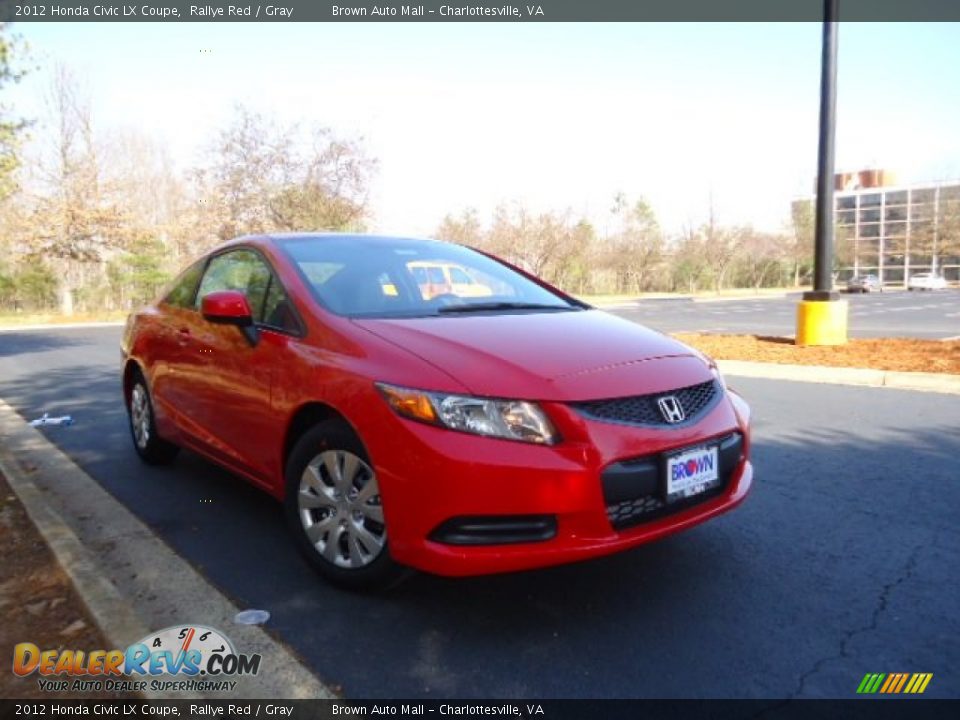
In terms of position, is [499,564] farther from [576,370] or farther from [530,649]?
[576,370]

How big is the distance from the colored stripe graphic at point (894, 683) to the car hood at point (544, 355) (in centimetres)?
114

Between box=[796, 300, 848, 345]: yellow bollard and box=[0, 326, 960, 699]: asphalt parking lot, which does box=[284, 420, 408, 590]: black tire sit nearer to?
box=[0, 326, 960, 699]: asphalt parking lot

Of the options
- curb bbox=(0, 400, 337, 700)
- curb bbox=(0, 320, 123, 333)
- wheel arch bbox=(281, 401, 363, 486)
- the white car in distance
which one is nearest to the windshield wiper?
wheel arch bbox=(281, 401, 363, 486)

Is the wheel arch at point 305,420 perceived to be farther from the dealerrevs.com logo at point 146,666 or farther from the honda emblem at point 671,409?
the honda emblem at point 671,409

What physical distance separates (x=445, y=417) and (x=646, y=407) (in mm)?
756

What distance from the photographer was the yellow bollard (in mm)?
10016

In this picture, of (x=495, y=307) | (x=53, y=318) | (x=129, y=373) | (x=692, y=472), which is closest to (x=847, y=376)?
(x=495, y=307)

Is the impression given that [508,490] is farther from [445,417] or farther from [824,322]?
[824,322]

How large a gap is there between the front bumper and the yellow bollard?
344 inches

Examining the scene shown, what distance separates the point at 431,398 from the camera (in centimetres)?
245

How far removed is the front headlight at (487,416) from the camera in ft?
7.84

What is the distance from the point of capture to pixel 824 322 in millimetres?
10031

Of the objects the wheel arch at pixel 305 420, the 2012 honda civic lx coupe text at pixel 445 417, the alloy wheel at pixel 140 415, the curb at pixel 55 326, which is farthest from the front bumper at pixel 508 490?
the curb at pixel 55 326

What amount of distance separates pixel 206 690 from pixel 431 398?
116 cm
